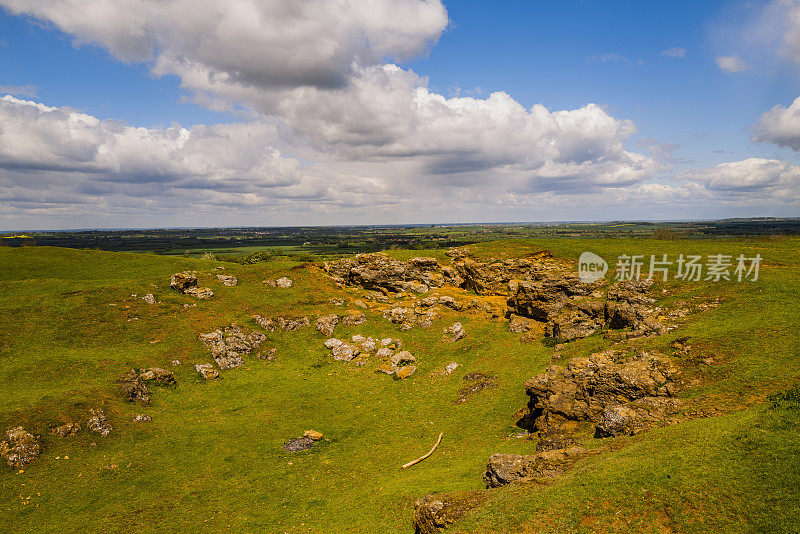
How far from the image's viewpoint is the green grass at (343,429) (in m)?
13.8

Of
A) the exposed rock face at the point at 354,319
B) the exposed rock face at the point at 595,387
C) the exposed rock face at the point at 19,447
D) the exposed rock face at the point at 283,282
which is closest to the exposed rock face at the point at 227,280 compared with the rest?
the exposed rock face at the point at 283,282

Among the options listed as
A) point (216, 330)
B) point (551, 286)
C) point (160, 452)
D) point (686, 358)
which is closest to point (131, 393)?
point (160, 452)

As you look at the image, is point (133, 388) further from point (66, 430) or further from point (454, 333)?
point (454, 333)

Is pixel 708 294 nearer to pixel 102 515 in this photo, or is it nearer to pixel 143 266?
pixel 102 515

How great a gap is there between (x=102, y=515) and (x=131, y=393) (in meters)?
13.8

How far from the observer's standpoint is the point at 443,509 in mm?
16219

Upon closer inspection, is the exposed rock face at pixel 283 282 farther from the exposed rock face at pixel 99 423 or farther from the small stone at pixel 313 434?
the small stone at pixel 313 434

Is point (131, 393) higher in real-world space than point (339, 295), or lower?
lower

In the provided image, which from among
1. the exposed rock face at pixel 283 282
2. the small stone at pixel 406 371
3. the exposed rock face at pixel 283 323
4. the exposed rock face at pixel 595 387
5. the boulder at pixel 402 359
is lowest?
the small stone at pixel 406 371

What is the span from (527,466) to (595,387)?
1023 cm

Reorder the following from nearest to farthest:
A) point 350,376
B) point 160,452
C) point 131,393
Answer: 1. point 160,452
2. point 131,393
3. point 350,376

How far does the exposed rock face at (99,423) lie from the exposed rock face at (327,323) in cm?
2525

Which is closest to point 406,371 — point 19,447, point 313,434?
point 313,434

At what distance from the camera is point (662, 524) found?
12547 millimetres
